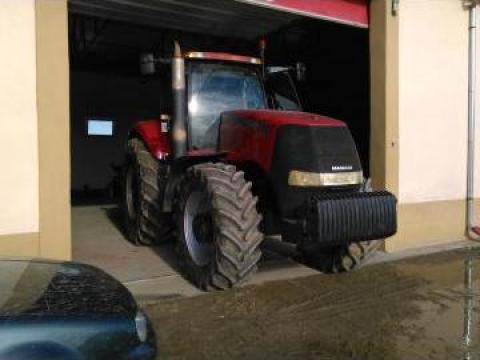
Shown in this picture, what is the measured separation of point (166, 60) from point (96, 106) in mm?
10947

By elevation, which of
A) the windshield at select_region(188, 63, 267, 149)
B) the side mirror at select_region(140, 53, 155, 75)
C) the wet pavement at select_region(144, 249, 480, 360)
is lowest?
the wet pavement at select_region(144, 249, 480, 360)

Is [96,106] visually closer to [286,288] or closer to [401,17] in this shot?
[401,17]

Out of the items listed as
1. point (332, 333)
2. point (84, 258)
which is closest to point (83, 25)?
point (84, 258)

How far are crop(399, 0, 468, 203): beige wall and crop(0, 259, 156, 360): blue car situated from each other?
20.1 feet

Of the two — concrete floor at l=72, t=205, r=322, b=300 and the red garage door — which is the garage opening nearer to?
concrete floor at l=72, t=205, r=322, b=300

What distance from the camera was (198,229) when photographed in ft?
20.2

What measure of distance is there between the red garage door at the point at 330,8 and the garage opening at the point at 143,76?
1.02 m

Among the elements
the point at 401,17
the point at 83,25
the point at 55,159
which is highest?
the point at 83,25

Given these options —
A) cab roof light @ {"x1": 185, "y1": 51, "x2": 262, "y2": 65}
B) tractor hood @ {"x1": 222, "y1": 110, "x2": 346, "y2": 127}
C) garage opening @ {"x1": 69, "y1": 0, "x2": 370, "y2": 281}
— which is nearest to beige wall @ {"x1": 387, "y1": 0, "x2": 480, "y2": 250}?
garage opening @ {"x1": 69, "y1": 0, "x2": 370, "y2": 281}

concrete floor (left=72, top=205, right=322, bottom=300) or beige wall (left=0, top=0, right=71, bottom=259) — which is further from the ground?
beige wall (left=0, top=0, right=71, bottom=259)

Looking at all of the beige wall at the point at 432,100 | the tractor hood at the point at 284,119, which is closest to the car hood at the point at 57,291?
the tractor hood at the point at 284,119

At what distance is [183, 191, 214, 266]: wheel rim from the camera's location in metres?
6.05

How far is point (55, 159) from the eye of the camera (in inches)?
231

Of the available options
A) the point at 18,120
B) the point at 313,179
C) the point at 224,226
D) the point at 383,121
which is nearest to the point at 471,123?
the point at 383,121
